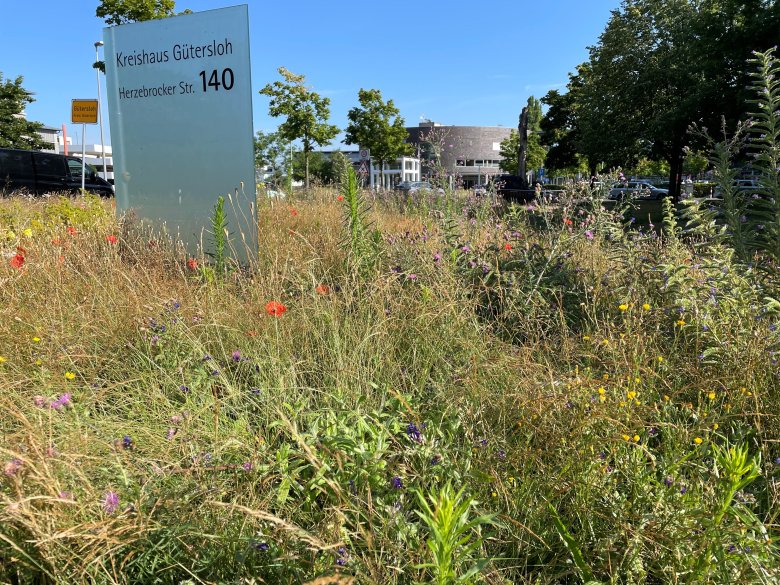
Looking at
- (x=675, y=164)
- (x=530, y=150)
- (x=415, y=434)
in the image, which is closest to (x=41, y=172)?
(x=415, y=434)

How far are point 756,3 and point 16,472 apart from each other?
61.1 ft

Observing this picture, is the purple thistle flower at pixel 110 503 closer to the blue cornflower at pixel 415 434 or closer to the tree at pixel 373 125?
the blue cornflower at pixel 415 434

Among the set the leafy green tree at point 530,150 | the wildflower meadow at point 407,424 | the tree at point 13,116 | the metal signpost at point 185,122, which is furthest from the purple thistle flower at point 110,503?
the leafy green tree at point 530,150

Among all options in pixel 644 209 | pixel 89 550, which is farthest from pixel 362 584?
pixel 644 209

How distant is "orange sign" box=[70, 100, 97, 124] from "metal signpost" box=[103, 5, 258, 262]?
247 inches

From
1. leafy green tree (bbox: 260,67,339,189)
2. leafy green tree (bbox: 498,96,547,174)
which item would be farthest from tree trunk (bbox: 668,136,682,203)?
leafy green tree (bbox: 498,96,547,174)

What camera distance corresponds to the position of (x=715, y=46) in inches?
656

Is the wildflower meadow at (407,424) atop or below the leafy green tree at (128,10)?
below

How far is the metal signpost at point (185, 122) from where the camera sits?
17.5 feet

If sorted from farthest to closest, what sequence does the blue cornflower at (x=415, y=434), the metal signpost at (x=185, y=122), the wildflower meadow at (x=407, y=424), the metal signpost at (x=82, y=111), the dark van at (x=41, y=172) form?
the dark van at (x=41, y=172) < the metal signpost at (x=82, y=111) < the metal signpost at (x=185, y=122) < the blue cornflower at (x=415, y=434) < the wildflower meadow at (x=407, y=424)

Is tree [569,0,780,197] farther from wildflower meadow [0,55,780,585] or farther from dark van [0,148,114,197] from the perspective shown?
dark van [0,148,114,197]

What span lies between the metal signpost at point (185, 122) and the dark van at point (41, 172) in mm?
12165

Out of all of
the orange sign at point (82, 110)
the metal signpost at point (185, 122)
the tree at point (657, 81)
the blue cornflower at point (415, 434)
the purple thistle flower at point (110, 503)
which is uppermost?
the tree at point (657, 81)

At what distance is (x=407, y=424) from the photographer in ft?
7.12
